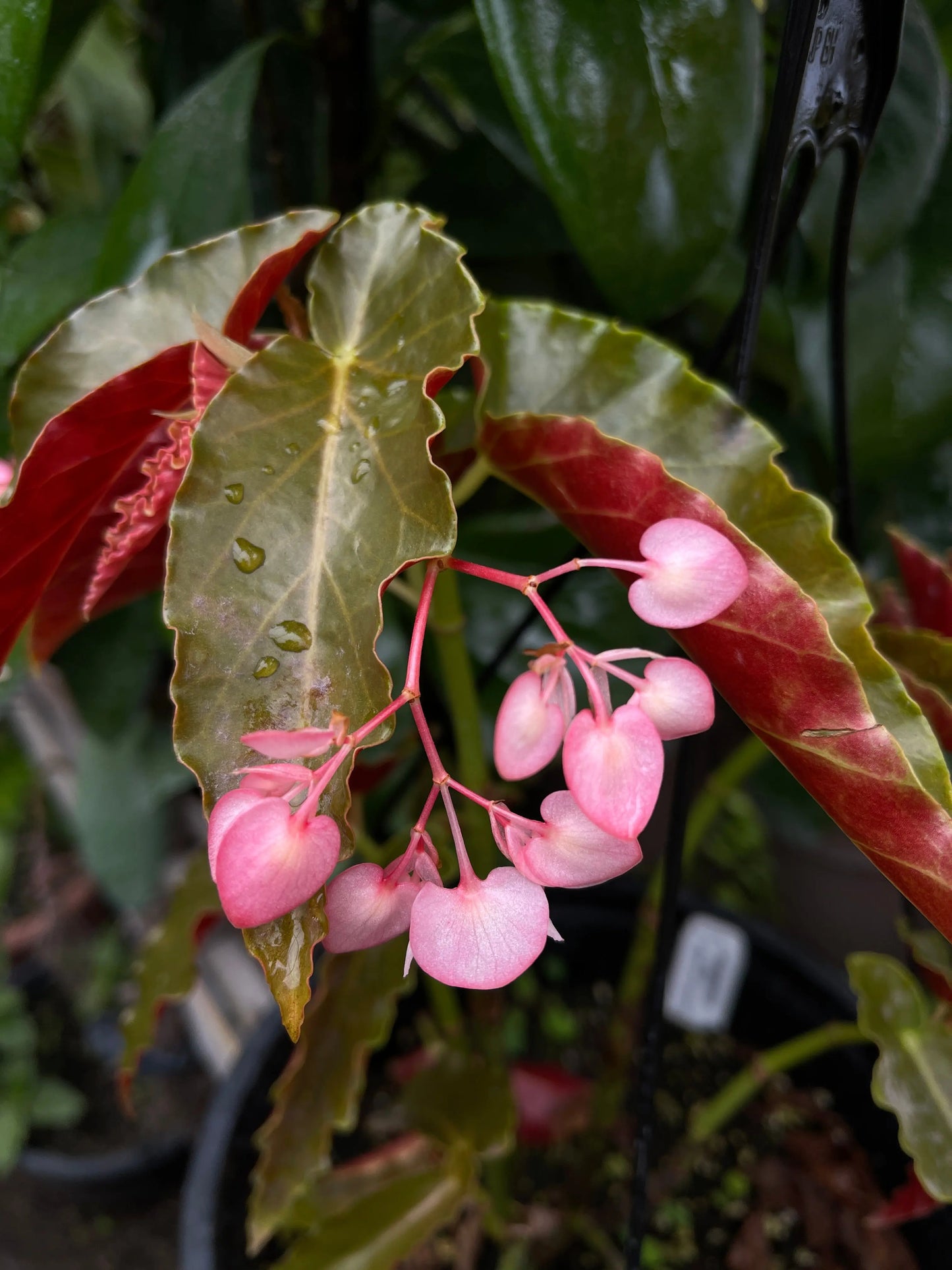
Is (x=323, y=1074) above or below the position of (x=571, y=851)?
below

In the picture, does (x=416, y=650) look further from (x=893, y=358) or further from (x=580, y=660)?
(x=893, y=358)

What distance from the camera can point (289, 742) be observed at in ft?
0.63

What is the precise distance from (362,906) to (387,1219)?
39 centimetres

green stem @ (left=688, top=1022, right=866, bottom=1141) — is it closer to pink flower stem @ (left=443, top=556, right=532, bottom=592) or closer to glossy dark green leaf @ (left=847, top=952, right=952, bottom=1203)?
glossy dark green leaf @ (left=847, top=952, right=952, bottom=1203)

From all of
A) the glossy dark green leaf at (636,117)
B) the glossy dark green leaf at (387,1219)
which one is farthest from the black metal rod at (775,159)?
the glossy dark green leaf at (387,1219)

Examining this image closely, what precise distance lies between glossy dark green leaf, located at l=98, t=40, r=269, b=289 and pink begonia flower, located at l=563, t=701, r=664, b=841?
0.35m

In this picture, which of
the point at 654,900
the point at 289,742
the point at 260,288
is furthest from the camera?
the point at 654,900

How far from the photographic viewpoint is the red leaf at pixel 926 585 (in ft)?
1.37

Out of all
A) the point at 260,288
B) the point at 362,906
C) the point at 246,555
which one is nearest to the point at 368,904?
the point at 362,906

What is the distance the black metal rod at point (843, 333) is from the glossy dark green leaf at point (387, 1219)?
41cm

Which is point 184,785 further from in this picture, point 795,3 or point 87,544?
point 795,3

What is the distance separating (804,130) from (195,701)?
0.83 ft

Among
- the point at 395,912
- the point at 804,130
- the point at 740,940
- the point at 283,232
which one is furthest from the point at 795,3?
the point at 740,940

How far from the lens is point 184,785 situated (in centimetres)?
89
